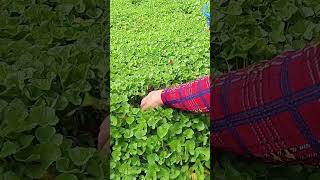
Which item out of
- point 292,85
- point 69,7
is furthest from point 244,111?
point 69,7

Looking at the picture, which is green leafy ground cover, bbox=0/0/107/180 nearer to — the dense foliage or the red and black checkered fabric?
the red and black checkered fabric

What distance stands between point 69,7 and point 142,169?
192cm

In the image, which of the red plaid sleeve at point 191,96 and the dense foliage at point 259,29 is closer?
the red plaid sleeve at point 191,96

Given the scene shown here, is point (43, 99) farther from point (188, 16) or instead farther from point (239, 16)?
point (188, 16)

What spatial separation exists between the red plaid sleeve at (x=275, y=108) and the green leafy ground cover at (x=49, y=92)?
1.48 feet

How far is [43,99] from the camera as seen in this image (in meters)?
2.27

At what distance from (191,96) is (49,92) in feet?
2.19

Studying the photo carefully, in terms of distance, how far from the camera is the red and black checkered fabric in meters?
1.63

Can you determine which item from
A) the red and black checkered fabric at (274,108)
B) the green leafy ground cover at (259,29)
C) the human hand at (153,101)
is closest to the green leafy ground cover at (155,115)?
the human hand at (153,101)

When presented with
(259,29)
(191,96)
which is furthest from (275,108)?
(259,29)

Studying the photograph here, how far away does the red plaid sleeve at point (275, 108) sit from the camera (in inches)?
64.3

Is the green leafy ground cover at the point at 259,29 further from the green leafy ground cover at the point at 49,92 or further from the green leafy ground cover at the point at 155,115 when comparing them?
the green leafy ground cover at the point at 49,92

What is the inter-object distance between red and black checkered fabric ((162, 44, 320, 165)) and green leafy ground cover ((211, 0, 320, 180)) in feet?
0.97

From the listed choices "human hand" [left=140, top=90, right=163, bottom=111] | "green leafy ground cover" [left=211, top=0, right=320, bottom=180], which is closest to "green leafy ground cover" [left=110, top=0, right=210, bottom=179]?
"human hand" [left=140, top=90, right=163, bottom=111]
